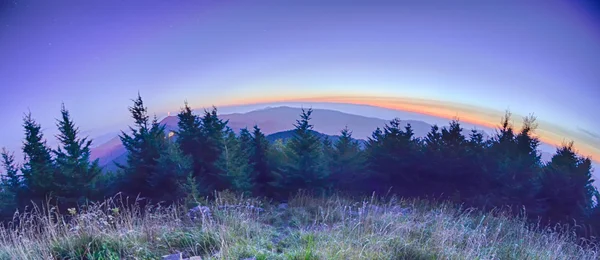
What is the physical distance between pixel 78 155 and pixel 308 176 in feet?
37.1

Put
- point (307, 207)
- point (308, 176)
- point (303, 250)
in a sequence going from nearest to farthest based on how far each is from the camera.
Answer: point (303, 250)
point (307, 207)
point (308, 176)

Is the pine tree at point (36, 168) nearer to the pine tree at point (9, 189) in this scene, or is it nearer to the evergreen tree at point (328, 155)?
the pine tree at point (9, 189)

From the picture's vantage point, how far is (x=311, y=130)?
39.7 feet

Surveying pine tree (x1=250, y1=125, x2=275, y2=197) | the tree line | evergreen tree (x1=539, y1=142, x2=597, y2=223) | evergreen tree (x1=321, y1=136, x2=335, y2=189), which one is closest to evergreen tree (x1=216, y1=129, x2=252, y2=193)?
the tree line

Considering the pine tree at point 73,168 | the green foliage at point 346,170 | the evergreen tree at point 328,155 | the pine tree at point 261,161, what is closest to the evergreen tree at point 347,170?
the green foliage at point 346,170

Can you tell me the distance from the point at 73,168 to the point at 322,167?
1176 centimetres

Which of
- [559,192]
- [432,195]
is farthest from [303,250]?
[559,192]

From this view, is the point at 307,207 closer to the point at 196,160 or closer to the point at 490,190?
the point at 196,160

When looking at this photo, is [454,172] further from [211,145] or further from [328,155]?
[211,145]

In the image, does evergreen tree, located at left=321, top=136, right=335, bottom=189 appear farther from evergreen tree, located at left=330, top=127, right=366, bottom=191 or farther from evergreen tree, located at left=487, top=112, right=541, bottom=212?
evergreen tree, located at left=487, top=112, right=541, bottom=212

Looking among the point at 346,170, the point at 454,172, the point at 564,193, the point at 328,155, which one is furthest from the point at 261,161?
the point at 564,193

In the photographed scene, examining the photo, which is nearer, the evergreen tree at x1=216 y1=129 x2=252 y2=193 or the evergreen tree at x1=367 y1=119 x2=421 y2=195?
the evergreen tree at x1=216 y1=129 x2=252 y2=193

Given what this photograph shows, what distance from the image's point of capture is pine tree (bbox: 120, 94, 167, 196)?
43.9 ft

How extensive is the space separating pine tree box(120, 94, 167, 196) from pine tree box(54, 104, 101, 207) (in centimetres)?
152
